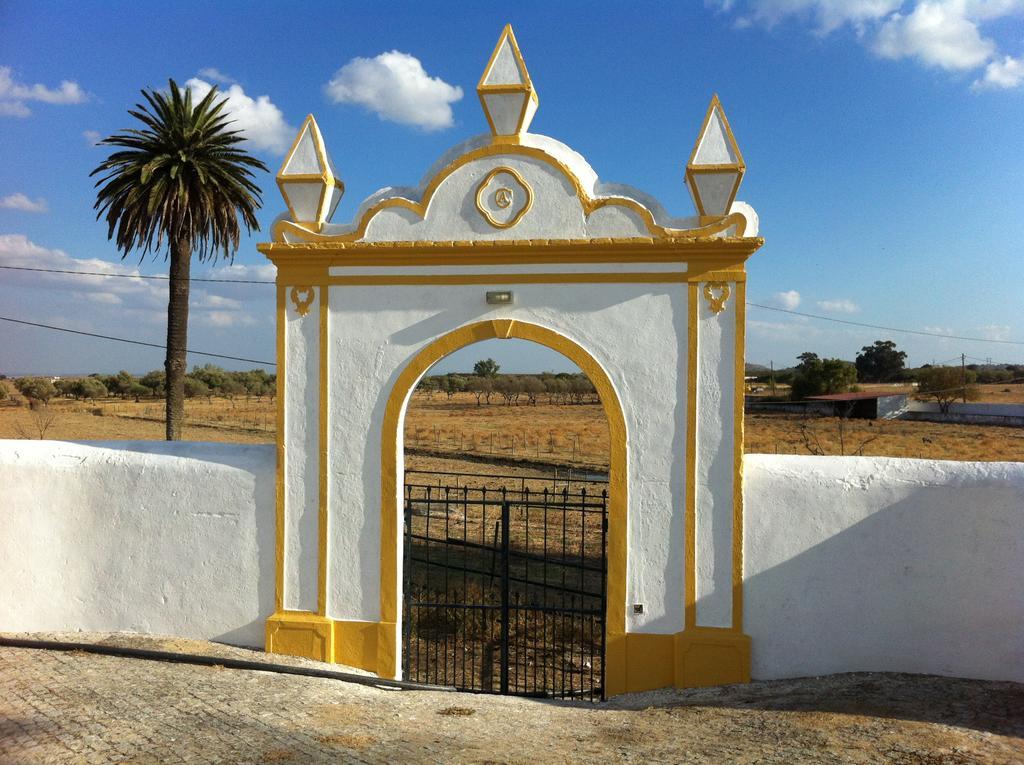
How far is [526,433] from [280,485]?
1012 inches

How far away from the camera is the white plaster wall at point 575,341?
20.8ft

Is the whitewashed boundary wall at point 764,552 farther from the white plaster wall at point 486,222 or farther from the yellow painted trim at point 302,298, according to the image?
the white plaster wall at point 486,222

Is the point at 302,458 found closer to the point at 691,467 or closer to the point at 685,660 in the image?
the point at 691,467

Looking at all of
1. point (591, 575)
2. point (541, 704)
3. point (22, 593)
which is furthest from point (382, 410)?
point (591, 575)

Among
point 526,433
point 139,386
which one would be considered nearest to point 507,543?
point 526,433

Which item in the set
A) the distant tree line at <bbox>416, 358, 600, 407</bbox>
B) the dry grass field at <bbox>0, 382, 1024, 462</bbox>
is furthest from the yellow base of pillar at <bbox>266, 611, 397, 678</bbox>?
the distant tree line at <bbox>416, 358, 600, 407</bbox>

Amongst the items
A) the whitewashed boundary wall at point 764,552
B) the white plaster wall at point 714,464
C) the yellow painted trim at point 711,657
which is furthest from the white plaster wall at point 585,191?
the yellow painted trim at point 711,657

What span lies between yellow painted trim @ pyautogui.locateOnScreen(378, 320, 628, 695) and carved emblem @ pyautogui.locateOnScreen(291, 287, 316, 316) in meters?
1.08

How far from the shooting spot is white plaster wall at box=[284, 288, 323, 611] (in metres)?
6.70

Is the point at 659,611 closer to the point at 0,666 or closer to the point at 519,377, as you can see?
the point at 0,666

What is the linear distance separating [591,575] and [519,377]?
61.6 metres

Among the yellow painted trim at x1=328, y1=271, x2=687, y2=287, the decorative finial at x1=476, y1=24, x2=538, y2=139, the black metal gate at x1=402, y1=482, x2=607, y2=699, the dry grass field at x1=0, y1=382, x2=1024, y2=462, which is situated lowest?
the black metal gate at x1=402, y1=482, x2=607, y2=699

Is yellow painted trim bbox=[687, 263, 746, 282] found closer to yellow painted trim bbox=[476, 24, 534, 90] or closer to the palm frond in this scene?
yellow painted trim bbox=[476, 24, 534, 90]

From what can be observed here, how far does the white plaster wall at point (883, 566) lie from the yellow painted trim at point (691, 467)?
0.44 m
